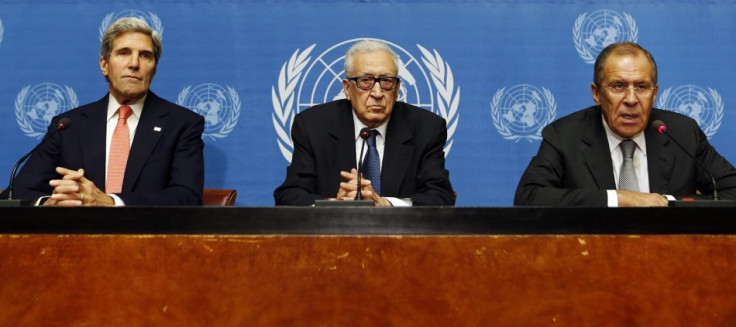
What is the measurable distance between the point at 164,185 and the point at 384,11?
47.5 inches

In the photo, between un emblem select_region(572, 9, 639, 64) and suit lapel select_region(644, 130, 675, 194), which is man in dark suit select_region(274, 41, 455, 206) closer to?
suit lapel select_region(644, 130, 675, 194)

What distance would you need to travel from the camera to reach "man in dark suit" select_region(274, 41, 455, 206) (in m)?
2.59

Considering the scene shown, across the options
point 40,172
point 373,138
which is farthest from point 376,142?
point 40,172

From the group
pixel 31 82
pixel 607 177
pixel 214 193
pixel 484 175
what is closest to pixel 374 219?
pixel 607 177

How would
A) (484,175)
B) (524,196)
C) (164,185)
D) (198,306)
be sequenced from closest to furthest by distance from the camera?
(198,306) → (524,196) → (164,185) → (484,175)

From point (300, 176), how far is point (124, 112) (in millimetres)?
745

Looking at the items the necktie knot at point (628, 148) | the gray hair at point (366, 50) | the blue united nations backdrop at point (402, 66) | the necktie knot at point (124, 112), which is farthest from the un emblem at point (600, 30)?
the necktie knot at point (124, 112)

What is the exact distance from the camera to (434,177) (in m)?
2.58

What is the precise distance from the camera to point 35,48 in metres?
3.16

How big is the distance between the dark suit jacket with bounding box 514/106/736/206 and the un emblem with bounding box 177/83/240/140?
1298 mm

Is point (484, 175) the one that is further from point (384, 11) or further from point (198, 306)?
point (198, 306)

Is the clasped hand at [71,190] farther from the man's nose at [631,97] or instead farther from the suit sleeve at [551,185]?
the man's nose at [631,97]

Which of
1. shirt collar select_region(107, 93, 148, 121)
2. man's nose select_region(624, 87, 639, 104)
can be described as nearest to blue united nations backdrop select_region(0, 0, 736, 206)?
shirt collar select_region(107, 93, 148, 121)

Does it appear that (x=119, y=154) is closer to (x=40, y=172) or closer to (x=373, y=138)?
(x=40, y=172)
